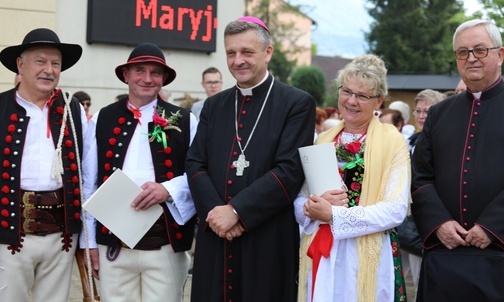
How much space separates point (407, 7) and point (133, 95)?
3449cm

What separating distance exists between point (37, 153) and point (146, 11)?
235 inches

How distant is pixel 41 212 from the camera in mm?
4453

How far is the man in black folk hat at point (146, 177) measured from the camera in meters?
4.55

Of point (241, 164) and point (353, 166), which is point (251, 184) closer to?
point (241, 164)

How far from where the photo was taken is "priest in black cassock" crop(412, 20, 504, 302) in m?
3.90

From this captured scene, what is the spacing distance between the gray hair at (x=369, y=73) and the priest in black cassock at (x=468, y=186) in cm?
43

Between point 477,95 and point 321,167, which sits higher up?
point 477,95

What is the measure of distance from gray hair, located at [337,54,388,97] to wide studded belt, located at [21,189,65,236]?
1891mm

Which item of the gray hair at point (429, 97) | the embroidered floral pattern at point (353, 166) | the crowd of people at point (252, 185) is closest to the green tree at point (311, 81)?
the gray hair at point (429, 97)

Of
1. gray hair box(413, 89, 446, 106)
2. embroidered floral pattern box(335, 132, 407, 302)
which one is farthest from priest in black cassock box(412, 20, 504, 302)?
gray hair box(413, 89, 446, 106)

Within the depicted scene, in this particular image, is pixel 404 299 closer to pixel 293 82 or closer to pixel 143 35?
pixel 143 35

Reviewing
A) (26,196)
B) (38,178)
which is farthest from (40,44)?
(26,196)

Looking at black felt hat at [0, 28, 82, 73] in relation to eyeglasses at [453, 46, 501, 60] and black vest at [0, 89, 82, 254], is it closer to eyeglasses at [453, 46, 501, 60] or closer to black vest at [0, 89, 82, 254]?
black vest at [0, 89, 82, 254]

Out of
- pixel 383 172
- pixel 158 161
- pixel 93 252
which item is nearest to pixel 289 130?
pixel 383 172
